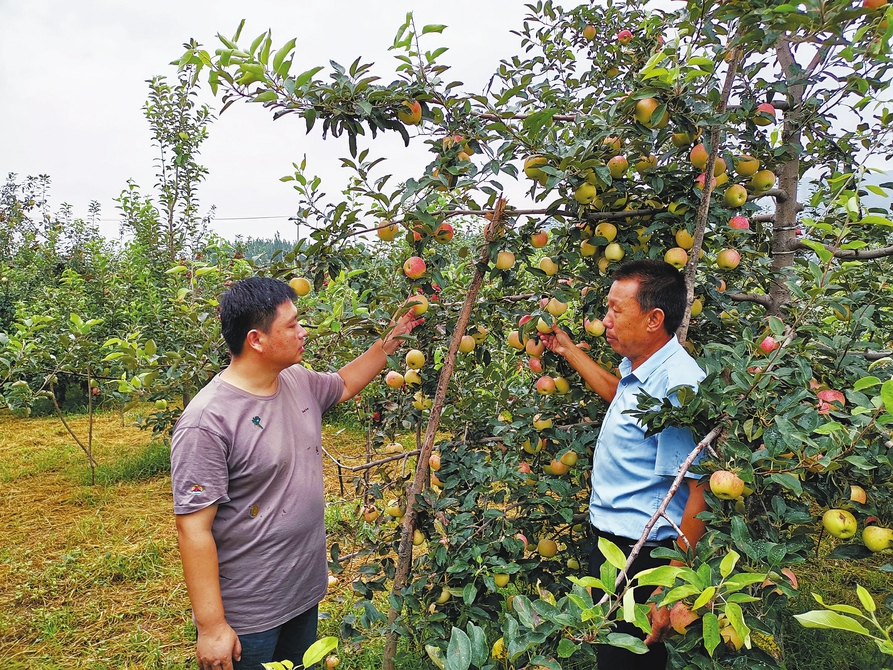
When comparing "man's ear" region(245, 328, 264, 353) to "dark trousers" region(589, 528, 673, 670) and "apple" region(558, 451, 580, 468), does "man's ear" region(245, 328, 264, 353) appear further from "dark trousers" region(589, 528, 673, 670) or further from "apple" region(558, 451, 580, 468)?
"dark trousers" region(589, 528, 673, 670)

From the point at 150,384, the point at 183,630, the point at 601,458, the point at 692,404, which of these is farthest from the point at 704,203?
the point at 183,630

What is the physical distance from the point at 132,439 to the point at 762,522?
5.84m

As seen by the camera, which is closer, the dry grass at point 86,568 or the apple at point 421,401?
the apple at point 421,401

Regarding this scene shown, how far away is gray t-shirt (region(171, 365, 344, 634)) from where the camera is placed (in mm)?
1436

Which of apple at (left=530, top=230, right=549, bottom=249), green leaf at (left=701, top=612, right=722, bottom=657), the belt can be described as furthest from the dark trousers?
apple at (left=530, top=230, right=549, bottom=249)

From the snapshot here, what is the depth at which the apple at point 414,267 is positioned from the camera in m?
1.77

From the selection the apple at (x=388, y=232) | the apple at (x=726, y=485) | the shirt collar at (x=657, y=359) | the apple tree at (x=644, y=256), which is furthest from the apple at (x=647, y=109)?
the apple at (x=726, y=485)

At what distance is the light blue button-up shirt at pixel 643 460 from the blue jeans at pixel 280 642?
957mm

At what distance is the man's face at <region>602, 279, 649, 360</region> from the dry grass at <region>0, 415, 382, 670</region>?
2.27 meters

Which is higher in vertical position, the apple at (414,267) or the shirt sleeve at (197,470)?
the apple at (414,267)

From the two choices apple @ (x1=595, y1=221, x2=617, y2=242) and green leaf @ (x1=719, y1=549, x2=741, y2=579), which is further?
apple @ (x1=595, y1=221, x2=617, y2=242)

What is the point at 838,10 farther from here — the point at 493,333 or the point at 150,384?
the point at 150,384

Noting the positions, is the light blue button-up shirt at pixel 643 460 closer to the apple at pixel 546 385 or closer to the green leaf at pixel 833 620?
the apple at pixel 546 385

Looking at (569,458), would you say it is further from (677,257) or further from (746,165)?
(746,165)
